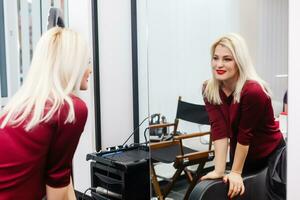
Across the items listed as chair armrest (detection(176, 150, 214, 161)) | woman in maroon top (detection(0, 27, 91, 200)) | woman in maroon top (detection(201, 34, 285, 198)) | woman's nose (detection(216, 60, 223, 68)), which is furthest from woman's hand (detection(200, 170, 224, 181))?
woman in maroon top (detection(0, 27, 91, 200))

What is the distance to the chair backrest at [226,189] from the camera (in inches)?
61.2

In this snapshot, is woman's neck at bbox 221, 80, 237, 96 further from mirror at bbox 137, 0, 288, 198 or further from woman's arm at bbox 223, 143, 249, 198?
woman's arm at bbox 223, 143, 249, 198

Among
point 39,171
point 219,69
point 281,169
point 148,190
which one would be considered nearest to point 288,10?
point 219,69

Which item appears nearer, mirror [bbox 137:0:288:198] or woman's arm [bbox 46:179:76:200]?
woman's arm [bbox 46:179:76:200]

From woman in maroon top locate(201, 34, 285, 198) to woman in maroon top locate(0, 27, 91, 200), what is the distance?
735 millimetres

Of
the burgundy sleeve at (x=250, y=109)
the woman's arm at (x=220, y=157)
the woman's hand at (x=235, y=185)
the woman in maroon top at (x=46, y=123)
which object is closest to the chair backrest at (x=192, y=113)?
the woman's arm at (x=220, y=157)

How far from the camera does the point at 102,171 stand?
241 centimetres

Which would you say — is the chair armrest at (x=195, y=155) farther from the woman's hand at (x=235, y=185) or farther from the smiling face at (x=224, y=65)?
the smiling face at (x=224, y=65)

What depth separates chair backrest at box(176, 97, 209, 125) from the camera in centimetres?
197

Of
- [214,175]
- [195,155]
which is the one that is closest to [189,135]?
[195,155]

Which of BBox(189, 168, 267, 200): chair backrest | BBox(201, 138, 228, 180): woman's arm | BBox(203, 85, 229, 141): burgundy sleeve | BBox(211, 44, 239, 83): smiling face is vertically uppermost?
BBox(211, 44, 239, 83): smiling face

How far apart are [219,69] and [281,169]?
1.81ft

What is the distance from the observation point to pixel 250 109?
166 cm
